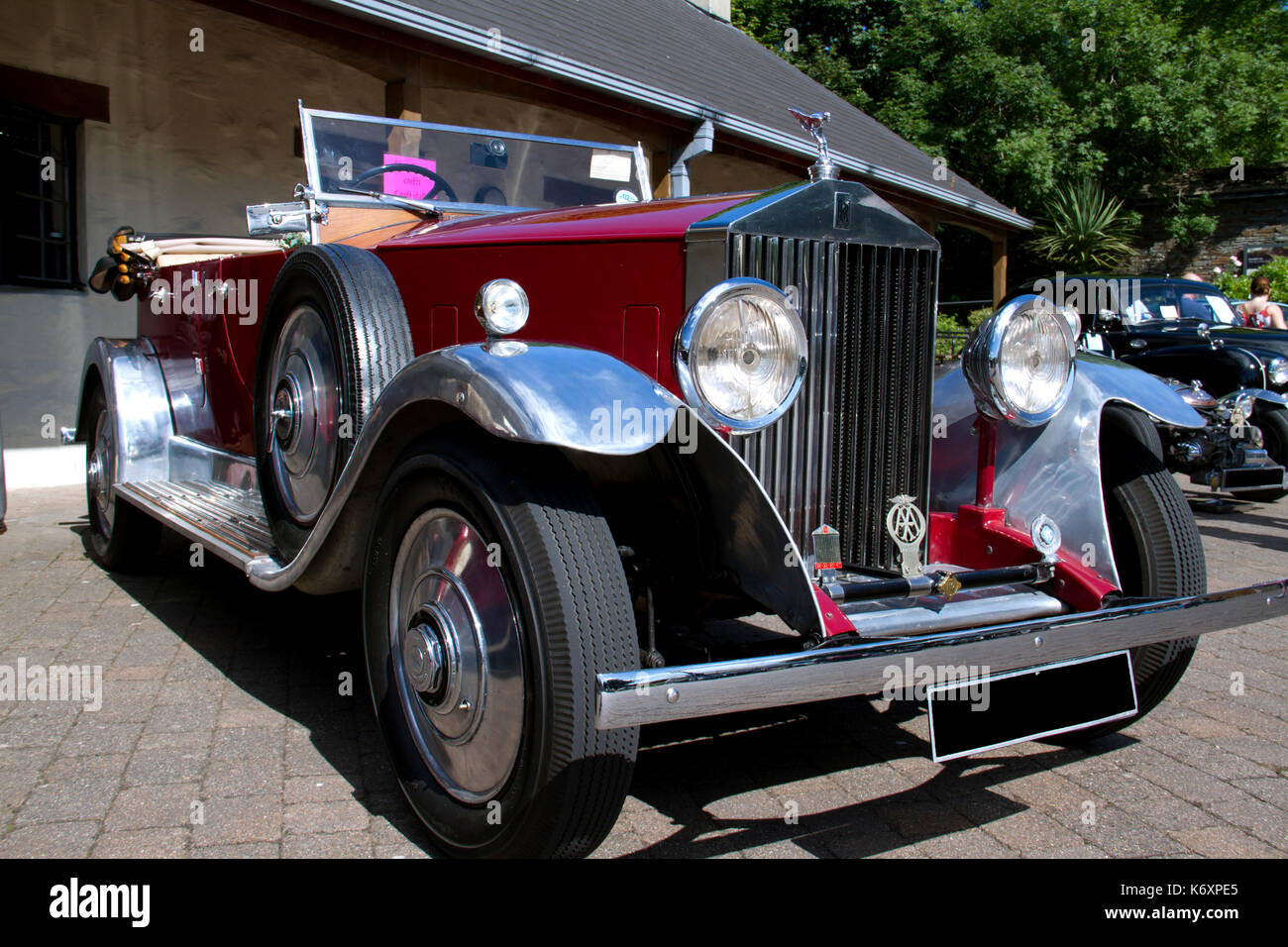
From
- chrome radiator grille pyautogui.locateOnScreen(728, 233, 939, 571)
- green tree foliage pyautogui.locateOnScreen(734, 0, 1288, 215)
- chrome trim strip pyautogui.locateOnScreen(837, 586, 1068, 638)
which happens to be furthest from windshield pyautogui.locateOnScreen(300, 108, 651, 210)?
green tree foliage pyautogui.locateOnScreen(734, 0, 1288, 215)

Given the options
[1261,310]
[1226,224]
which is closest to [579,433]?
[1261,310]

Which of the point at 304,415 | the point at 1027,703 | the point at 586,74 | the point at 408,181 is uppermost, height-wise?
the point at 586,74

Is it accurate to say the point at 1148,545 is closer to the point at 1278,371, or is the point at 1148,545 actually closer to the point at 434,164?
the point at 434,164

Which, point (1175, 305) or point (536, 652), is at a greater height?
point (1175, 305)

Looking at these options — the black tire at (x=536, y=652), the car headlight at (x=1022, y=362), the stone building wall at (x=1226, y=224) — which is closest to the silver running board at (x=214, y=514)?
A: the black tire at (x=536, y=652)

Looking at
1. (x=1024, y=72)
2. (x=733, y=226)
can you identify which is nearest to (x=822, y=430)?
(x=733, y=226)

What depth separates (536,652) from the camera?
1819 millimetres

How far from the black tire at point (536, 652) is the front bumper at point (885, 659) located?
0.46 feet

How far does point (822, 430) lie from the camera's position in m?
2.45

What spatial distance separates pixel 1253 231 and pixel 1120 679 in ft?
70.2

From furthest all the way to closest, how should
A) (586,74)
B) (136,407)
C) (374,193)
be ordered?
(586,74) → (136,407) → (374,193)

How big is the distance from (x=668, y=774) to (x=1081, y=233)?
18.1 meters

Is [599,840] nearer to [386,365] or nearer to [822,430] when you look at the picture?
[822,430]

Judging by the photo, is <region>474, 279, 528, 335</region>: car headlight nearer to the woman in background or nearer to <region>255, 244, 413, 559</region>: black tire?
<region>255, 244, 413, 559</region>: black tire
